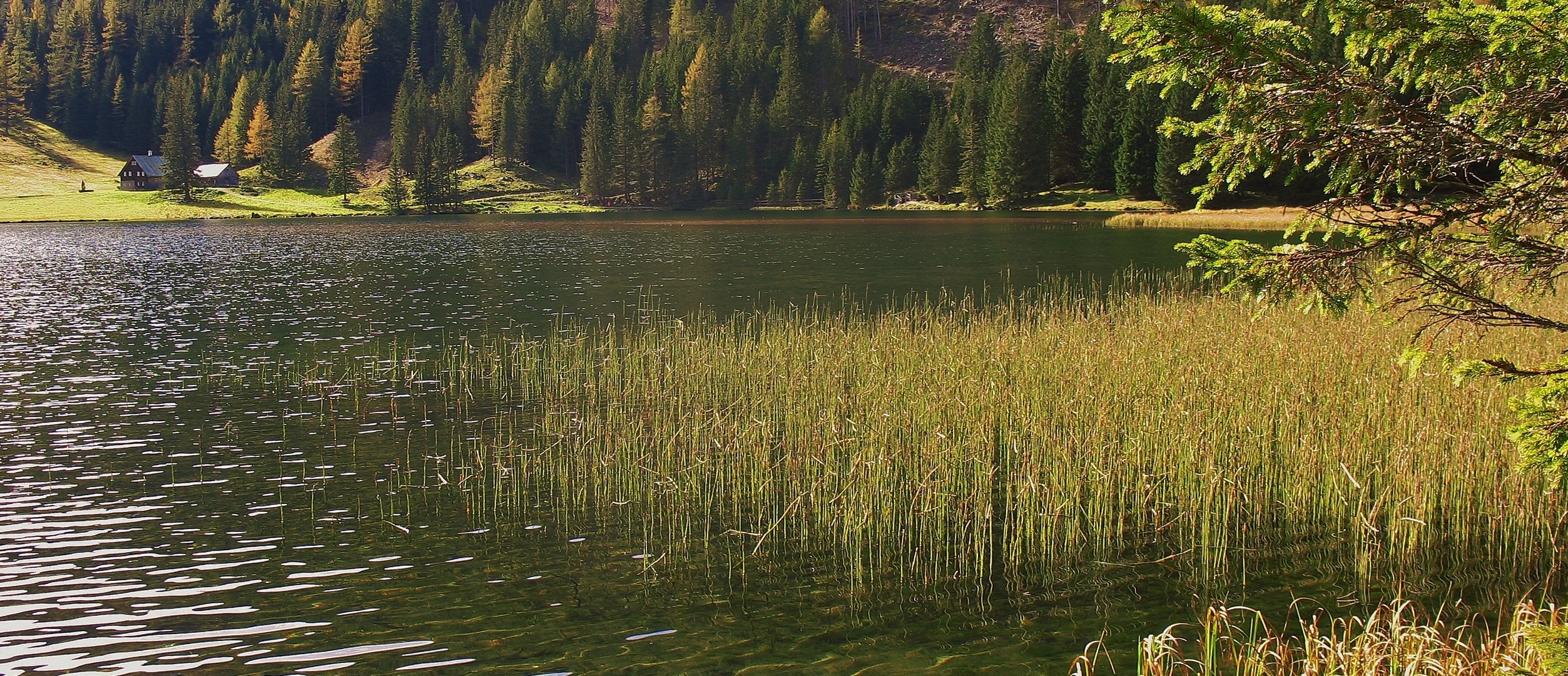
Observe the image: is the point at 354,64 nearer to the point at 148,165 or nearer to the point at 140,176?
the point at 148,165

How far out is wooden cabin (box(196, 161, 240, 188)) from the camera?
136m

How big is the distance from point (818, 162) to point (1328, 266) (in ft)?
388

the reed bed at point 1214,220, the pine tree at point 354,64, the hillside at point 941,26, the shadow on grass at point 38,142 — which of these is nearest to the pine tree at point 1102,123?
the reed bed at point 1214,220

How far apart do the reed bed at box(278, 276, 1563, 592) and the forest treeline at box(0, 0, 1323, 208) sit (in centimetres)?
6524

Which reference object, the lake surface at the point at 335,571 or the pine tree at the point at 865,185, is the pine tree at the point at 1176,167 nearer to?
the pine tree at the point at 865,185

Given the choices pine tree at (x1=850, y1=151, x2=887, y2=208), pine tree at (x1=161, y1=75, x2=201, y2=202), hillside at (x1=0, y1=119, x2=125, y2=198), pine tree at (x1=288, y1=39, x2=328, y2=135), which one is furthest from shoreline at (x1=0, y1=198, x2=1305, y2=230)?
pine tree at (x1=288, y1=39, x2=328, y2=135)

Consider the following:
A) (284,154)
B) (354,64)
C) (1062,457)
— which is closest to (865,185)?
(284,154)

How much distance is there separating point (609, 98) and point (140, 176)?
5536 centimetres

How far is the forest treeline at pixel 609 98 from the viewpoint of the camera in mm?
102875

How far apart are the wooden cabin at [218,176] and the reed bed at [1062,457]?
134m

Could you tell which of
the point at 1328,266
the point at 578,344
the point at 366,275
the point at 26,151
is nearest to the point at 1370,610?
the point at 1328,266

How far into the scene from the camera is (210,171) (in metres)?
137

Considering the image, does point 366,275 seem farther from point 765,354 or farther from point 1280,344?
point 1280,344

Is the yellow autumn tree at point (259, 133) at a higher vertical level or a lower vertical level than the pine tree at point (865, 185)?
higher
